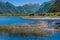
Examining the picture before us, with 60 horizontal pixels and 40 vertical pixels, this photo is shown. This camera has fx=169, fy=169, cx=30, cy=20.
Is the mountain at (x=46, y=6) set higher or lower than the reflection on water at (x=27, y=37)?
higher

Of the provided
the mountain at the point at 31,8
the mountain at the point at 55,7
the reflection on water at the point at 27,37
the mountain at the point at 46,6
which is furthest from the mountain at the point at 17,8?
the reflection on water at the point at 27,37

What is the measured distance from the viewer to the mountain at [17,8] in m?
4.60

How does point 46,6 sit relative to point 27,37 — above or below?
above

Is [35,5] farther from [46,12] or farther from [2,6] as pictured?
[2,6]

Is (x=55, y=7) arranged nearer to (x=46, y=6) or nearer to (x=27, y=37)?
(x=46, y=6)

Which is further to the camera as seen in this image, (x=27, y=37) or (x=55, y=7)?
(x=55, y=7)

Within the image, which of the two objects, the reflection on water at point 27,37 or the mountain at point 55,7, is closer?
the reflection on water at point 27,37

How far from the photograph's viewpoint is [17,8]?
183 inches

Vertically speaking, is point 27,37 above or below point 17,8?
below

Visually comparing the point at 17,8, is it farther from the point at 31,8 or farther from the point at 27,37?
the point at 27,37

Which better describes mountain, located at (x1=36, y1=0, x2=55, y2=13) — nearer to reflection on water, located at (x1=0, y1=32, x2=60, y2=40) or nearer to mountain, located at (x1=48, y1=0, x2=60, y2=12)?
mountain, located at (x1=48, y1=0, x2=60, y2=12)

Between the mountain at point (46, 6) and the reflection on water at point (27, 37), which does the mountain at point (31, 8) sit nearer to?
the mountain at point (46, 6)

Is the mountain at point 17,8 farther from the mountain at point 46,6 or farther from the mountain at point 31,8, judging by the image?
the mountain at point 46,6

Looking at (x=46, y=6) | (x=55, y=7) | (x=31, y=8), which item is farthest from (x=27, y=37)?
(x=55, y=7)
